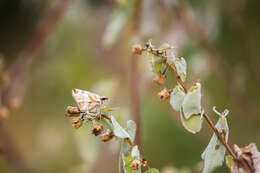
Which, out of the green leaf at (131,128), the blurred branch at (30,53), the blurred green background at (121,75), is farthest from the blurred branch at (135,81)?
the green leaf at (131,128)

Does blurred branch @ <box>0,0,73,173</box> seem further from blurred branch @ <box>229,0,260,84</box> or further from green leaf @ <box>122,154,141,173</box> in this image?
green leaf @ <box>122,154,141,173</box>

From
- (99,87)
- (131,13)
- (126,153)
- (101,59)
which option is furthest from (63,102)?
(126,153)

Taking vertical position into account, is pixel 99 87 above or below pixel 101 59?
below

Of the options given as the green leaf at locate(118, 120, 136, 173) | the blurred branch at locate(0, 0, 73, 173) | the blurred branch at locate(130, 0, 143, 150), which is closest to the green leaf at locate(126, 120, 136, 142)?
the green leaf at locate(118, 120, 136, 173)

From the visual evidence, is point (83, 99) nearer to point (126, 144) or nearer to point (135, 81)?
point (126, 144)

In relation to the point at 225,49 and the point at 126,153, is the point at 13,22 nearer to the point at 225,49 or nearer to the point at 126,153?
the point at 225,49

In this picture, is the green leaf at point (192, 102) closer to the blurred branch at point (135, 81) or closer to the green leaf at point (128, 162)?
the green leaf at point (128, 162)
